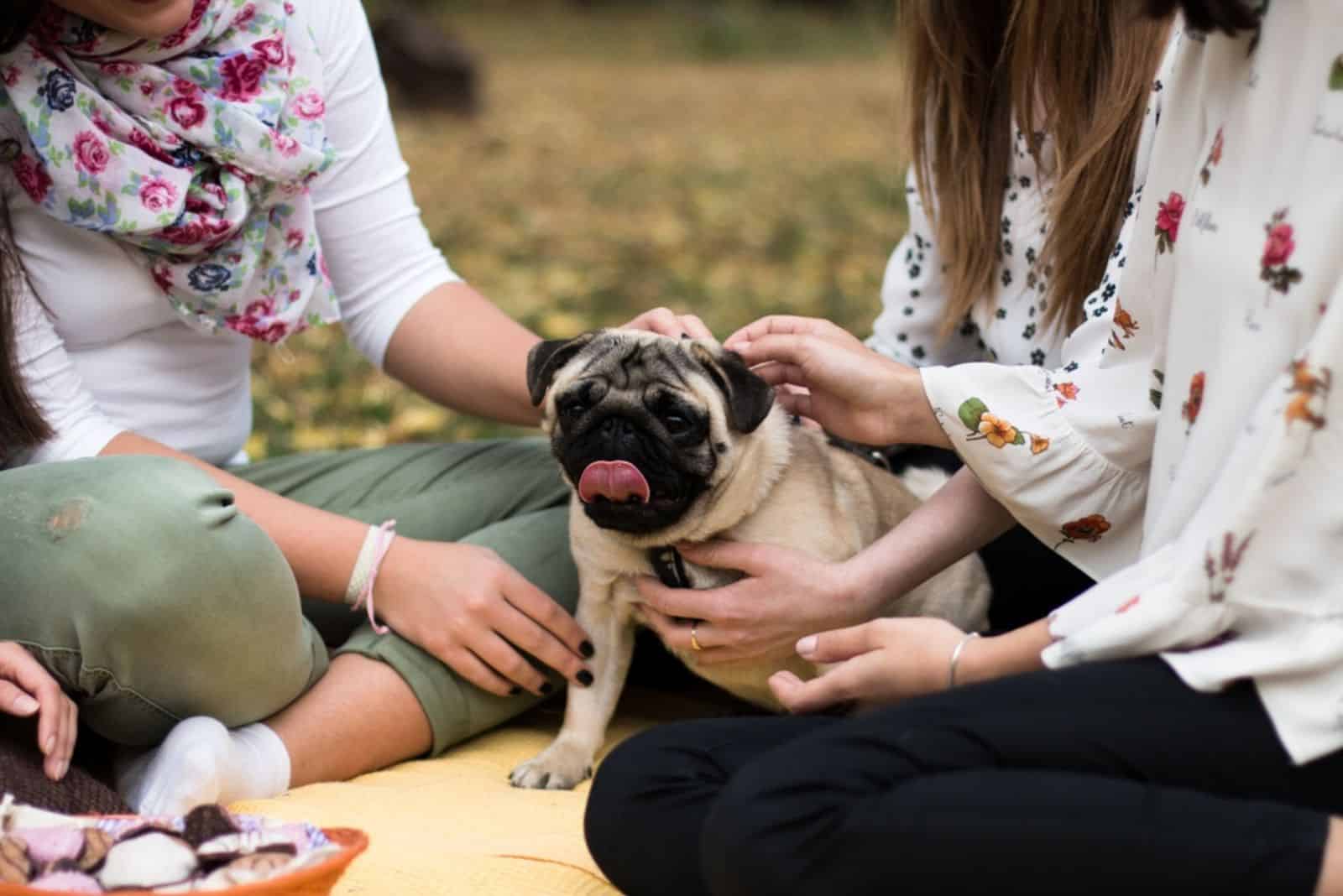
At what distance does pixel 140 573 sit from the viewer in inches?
70.9

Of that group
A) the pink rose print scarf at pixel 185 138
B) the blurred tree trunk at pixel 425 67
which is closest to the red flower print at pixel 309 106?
the pink rose print scarf at pixel 185 138

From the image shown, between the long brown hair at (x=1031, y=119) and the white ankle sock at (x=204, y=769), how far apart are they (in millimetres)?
1201

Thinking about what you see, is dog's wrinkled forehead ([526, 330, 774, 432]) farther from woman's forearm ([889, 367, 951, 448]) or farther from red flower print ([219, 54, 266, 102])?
red flower print ([219, 54, 266, 102])

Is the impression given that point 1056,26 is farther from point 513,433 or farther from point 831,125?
point 831,125

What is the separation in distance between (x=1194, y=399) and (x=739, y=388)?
2.02 ft

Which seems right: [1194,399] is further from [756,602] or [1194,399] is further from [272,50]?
[272,50]

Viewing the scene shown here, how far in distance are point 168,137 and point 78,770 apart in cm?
86

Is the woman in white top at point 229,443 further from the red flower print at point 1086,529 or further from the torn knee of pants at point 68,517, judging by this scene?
the red flower print at point 1086,529

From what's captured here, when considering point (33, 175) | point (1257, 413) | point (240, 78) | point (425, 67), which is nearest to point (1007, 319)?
point (1257, 413)

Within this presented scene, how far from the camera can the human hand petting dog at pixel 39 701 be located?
178cm

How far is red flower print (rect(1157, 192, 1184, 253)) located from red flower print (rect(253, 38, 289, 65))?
1.25m

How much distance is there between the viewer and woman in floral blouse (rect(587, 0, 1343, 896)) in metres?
1.36

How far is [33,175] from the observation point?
211 cm

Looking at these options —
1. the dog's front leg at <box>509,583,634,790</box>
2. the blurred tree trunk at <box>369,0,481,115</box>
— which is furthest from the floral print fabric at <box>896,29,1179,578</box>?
the blurred tree trunk at <box>369,0,481,115</box>
